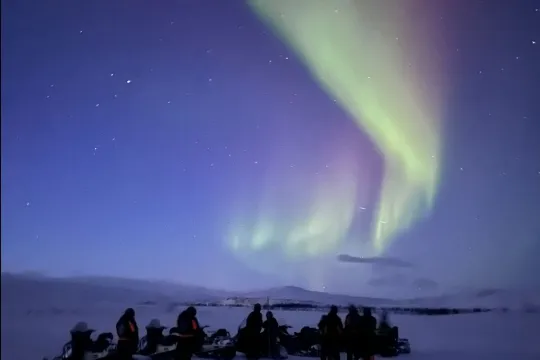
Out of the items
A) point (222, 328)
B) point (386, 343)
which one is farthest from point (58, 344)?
point (386, 343)

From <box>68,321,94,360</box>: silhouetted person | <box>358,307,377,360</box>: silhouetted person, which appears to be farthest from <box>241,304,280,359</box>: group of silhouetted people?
<box>68,321,94,360</box>: silhouetted person

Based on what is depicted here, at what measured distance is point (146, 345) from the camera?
3256 mm

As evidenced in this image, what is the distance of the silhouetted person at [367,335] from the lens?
335 centimetres

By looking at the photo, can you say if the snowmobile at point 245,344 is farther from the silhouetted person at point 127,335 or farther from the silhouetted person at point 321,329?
the silhouetted person at point 127,335

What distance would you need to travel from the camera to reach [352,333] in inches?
133

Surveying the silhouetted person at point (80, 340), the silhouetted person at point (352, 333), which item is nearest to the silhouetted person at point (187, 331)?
the silhouetted person at point (80, 340)

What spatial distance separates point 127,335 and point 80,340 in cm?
25

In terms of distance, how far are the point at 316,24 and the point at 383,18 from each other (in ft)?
1.31

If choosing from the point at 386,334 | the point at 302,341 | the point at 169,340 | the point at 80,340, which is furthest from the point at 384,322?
the point at 80,340

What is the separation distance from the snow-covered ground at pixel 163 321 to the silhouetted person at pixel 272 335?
0.22 feet

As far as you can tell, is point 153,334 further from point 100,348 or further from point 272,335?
point 272,335

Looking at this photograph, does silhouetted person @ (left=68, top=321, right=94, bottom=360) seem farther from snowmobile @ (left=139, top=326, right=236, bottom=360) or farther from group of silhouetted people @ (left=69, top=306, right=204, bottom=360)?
snowmobile @ (left=139, top=326, right=236, bottom=360)

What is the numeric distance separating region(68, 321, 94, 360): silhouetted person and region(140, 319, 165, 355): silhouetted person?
30 cm

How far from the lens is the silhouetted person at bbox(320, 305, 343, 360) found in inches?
131
